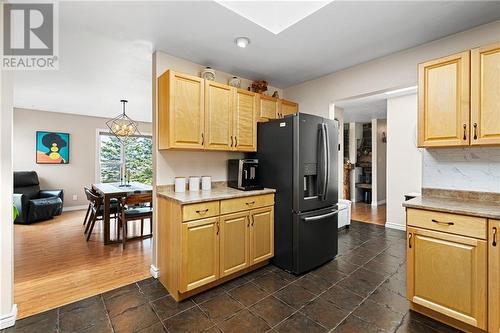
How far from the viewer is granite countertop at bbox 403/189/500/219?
1.64m

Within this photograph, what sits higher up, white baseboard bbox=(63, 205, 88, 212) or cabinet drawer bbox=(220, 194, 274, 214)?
cabinet drawer bbox=(220, 194, 274, 214)

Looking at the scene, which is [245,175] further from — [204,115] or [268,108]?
[268,108]

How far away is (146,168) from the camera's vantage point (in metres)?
7.46

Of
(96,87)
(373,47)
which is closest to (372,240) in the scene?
(373,47)

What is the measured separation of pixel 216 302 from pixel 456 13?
332cm

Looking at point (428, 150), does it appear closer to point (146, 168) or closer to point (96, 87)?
point (96, 87)

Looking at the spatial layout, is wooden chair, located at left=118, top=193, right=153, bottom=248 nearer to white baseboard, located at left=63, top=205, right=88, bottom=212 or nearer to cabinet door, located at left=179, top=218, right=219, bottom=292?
cabinet door, located at left=179, top=218, right=219, bottom=292

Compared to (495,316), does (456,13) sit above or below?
above

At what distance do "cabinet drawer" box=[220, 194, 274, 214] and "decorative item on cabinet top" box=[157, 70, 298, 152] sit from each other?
67cm

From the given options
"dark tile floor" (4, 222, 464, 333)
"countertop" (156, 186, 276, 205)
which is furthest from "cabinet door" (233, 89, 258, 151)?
"dark tile floor" (4, 222, 464, 333)

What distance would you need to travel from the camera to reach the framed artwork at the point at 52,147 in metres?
5.65

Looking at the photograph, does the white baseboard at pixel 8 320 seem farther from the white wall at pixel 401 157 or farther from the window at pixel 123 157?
the white wall at pixel 401 157

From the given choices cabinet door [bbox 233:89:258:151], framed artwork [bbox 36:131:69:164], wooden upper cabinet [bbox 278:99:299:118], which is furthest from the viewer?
framed artwork [bbox 36:131:69:164]

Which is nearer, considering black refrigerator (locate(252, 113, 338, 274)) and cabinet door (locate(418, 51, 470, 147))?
cabinet door (locate(418, 51, 470, 147))
